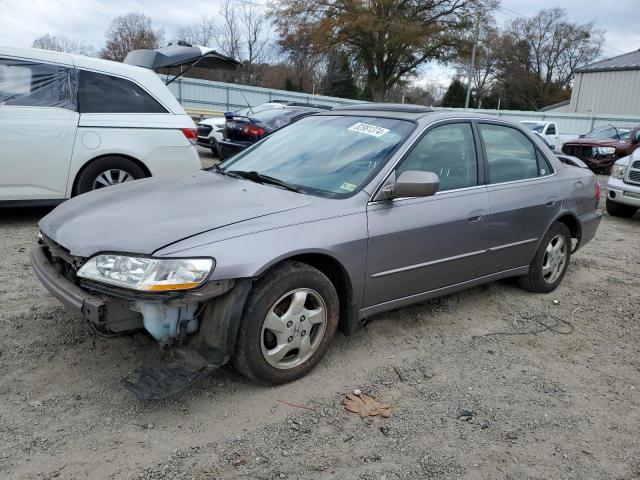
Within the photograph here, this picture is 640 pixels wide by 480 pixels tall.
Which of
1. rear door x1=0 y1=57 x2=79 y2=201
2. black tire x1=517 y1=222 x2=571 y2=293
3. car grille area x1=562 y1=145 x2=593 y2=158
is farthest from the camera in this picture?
car grille area x1=562 y1=145 x2=593 y2=158

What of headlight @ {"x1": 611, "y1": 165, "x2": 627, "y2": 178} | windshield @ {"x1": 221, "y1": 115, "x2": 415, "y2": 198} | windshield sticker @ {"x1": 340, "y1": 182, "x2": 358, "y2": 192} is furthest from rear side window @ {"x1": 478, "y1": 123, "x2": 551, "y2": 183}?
headlight @ {"x1": 611, "y1": 165, "x2": 627, "y2": 178}

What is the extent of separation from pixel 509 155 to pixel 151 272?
307 centimetres

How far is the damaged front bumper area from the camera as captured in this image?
2.55m

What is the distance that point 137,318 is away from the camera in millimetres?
2648

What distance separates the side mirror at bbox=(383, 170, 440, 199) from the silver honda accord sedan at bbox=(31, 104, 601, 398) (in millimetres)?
10

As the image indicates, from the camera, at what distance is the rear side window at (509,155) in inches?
164

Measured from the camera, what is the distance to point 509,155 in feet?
14.3

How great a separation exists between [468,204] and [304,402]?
6.03 feet

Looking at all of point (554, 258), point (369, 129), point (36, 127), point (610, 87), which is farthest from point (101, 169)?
point (610, 87)

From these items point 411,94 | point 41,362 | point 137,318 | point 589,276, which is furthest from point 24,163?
point 411,94

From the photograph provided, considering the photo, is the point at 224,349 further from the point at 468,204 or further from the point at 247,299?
the point at 468,204

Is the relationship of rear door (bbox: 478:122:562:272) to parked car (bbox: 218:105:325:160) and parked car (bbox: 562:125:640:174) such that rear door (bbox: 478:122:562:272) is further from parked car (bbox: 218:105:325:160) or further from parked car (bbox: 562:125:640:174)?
parked car (bbox: 562:125:640:174)

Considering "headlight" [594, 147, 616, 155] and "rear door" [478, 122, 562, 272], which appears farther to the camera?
"headlight" [594, 147, 616, 155]

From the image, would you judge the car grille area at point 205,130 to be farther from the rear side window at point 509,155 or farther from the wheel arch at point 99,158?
the rear side window at point 509,155
